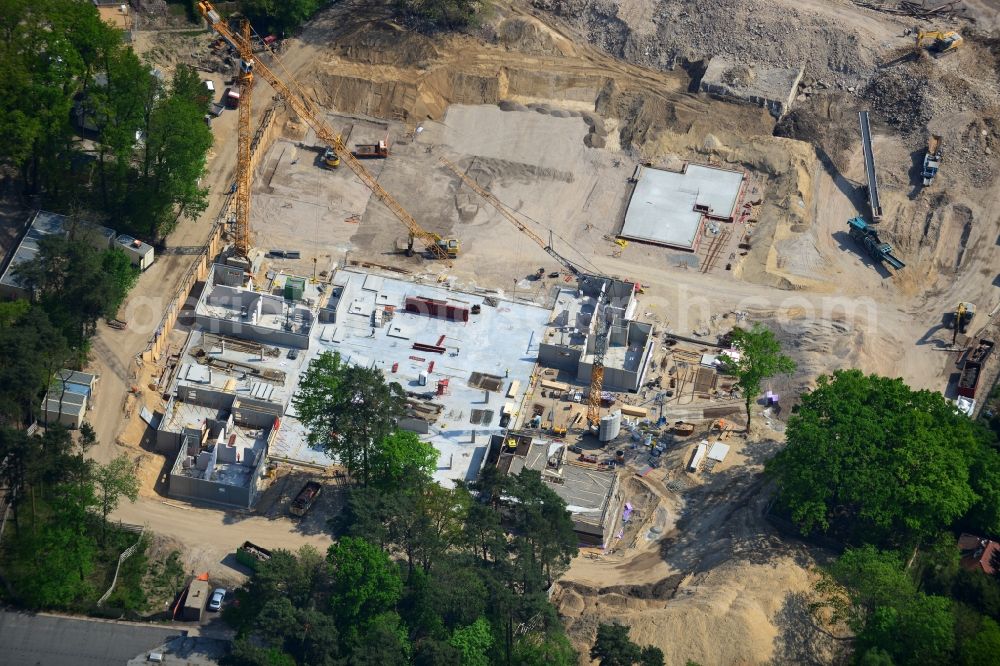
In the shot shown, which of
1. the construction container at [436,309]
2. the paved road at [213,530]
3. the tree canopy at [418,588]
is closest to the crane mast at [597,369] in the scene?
the construction container at [436,309]

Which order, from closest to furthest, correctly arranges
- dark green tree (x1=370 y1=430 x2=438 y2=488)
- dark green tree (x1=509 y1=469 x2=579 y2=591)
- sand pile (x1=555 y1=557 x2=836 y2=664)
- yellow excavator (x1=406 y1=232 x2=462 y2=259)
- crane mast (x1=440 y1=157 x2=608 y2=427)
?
sand pile (x1=555 y1=557 x2=836 y2=664) → dark green tree (x1=509 y1=469 x2=579 y2=591) → dark green tree (x1=370 y1=430 x2=438 y2=488) → crane mast (x1=440 y1=157 x2=608 y2=427) → yellow excavator (x1=406 y1=232 x2=462 y2=259)

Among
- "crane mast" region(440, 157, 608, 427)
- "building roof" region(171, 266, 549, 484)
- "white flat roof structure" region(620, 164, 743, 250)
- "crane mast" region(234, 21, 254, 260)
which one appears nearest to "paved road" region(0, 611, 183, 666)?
"building roof" region(171, 266, 549, 484)

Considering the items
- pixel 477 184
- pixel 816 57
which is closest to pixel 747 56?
pixel 816 57

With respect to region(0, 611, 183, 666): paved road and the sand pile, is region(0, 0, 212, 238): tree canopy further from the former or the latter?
the sand pile

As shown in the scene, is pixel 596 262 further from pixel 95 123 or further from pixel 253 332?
pixel 95 123

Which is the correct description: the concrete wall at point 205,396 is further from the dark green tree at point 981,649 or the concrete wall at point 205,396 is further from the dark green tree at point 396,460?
the dark green tree at point 981,649

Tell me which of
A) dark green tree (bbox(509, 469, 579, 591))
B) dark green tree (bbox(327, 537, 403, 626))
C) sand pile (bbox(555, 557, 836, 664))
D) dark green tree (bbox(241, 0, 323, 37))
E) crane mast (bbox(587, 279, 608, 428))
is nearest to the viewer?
dark green tree (bbox(327, 537, 403, 626))

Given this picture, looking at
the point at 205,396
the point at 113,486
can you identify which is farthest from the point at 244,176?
the point at 113,486
